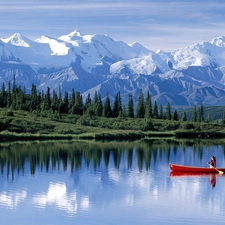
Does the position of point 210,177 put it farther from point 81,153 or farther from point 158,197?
point 81,153

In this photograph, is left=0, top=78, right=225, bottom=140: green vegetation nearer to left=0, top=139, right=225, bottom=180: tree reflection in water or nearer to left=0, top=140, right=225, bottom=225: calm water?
left=0, top=139, right=225, bottom=180: tree reflection in water

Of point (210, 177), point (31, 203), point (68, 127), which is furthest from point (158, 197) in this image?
point (68, 127)

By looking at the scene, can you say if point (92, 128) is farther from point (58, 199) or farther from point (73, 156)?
point (58, 199)

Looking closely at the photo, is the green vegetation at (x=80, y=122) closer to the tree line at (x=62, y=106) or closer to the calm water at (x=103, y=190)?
the tree line at (x=62, y=106)

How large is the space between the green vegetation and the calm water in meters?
41.6

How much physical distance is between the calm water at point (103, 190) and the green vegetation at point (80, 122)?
137 ft

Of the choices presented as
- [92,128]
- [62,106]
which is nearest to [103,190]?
[92,128]

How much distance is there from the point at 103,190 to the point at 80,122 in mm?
99847

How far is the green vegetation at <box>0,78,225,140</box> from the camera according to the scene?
123 m

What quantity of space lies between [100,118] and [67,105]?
56.4 ft

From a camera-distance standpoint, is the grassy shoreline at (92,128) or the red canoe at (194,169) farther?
the grassy shoreline at (92,128)

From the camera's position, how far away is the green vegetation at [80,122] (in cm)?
12331

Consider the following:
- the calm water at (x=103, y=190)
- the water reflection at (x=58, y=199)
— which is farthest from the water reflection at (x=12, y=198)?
the water reflection at (x=58, y=199)

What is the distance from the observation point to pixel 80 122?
149 metres
